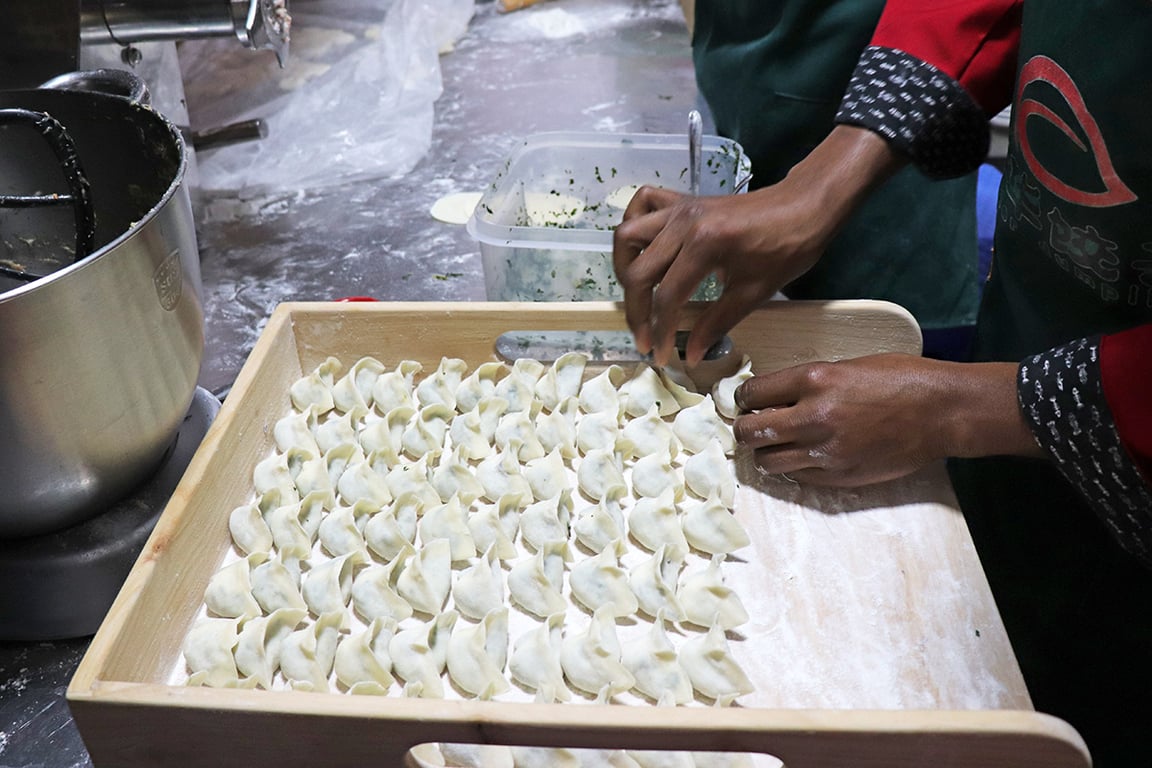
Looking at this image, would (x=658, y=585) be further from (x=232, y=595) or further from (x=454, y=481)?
(x=232, y=595)

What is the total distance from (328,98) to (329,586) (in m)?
1.85

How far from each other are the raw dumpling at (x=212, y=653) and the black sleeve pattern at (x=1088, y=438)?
83 cm

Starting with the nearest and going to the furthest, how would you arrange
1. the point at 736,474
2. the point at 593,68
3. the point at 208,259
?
the point at 736,474
the point at 208,259
the point at 593,68

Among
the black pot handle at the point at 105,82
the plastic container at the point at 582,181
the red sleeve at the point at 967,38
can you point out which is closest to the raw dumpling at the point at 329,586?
the plastic container at the point at 582,181

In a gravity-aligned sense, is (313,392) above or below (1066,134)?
below

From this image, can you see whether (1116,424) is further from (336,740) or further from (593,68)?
(593,68)

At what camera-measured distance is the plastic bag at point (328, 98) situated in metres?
2.26

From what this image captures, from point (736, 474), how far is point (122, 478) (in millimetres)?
710

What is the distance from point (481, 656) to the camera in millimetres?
907

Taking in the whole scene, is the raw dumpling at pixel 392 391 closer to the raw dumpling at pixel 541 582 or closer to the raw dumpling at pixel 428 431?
the raw dumpling at pixel 428 431

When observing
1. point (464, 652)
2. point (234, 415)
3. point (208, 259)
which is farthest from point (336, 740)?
point (208, 259)

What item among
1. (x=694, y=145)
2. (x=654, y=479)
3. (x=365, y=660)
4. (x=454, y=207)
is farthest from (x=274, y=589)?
(x=454, y=207)

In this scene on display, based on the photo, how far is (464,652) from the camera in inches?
35.9

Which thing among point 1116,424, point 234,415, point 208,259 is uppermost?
point 1116,424
